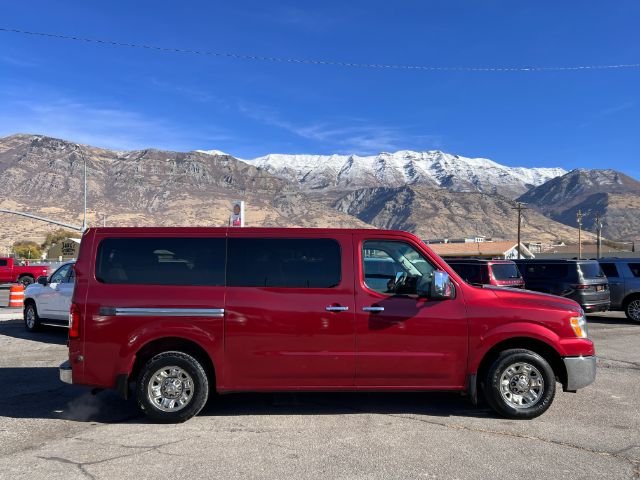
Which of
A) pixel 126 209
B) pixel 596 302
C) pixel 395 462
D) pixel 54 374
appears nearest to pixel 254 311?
pixel 395 462

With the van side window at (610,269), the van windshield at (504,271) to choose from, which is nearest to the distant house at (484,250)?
the van side window at (610,269)

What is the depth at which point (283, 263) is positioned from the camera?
20.4 ft

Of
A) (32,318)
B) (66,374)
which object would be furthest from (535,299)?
(32,318)

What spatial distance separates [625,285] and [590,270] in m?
1.52

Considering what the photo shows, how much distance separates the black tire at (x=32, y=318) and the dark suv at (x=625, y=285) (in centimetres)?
1466

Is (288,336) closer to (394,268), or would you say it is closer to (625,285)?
(394,268)

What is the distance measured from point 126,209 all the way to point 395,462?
170683mm

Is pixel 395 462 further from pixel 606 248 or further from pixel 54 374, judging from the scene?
pixel 606 248

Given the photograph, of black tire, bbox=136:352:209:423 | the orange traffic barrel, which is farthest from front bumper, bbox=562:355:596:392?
the orange traffic barrel

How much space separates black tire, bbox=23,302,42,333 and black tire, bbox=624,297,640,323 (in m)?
14.8

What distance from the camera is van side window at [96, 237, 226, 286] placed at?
6176 mm

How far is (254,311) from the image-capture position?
6.06m

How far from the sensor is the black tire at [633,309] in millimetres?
15508

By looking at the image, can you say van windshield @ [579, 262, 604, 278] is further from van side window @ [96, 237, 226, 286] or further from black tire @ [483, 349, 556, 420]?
van side window @ [96, 237, 226, 286]
